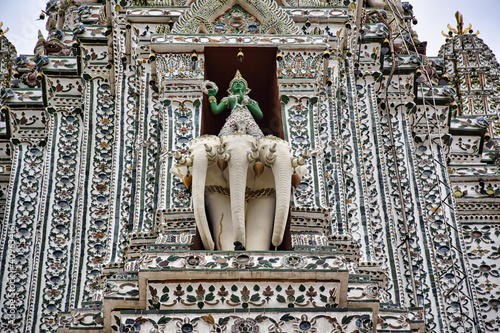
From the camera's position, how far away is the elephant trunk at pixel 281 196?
12.4 metres

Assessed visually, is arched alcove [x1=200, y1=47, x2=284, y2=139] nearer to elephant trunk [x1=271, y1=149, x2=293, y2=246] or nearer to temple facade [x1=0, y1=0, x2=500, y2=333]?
temple facade [x1=0, y1=0, x2=500, y2=333]

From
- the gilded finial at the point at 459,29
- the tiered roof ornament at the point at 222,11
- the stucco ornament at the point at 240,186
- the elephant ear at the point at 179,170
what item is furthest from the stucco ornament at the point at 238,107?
the gilded finial at the point at 459,29

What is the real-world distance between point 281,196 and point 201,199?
860 millimetres

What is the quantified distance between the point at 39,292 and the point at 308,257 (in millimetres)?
3799

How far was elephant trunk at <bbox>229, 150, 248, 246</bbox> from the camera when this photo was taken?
40.4ft

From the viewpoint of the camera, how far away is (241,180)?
40.9ft

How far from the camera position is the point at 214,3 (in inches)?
608

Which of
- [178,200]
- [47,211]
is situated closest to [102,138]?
[47,211]

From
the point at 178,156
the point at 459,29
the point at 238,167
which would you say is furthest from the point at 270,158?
the point at 459,29

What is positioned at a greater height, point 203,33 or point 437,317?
point 203,33

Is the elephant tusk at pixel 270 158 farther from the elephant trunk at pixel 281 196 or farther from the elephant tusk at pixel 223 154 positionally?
the elephant tusk at pixel 223 154

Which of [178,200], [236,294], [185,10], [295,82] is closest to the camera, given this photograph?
[236,294]

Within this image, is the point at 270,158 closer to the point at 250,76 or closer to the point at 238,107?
the point at 238,107

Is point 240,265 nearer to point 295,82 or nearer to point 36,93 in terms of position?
point 295,82
